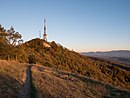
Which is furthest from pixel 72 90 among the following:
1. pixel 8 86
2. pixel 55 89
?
pixel 8 86

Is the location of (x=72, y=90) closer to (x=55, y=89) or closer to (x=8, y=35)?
(x=55, y=89)

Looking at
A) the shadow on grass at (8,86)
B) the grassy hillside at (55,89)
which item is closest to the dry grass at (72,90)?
the grassy hillside at (55,89)

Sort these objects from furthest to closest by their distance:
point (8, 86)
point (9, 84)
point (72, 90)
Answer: point (72, 90) < point (9, 84) < point (8, 86)

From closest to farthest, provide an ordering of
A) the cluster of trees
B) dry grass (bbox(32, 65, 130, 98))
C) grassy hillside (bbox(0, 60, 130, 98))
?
grassy hillside (bbox(0, 60, 130, 98))
dry grass (bbox(32, 65, 130, 98))
the cluster of trees

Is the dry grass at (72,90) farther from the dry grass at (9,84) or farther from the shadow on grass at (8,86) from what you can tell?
the shadow on grass at (8,86)

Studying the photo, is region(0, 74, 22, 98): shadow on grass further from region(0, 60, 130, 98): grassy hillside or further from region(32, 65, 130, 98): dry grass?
region(32, 65, 130, 98): dry grass

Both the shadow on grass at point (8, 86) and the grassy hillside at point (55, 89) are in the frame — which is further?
the grassy hillside at point (55, 89)

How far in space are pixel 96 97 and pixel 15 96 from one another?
668cm

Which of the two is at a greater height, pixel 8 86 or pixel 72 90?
pixel 8 86

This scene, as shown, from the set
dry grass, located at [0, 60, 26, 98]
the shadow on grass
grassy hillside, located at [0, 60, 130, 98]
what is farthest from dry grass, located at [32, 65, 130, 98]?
the shadow on grass

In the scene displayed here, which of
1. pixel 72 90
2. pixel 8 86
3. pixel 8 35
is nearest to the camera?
pixel 8 86

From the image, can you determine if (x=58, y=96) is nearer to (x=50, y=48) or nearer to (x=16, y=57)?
(x=16, y=57)

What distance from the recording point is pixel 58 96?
57.9 ft

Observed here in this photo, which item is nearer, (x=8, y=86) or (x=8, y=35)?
(x=8, y=86)
